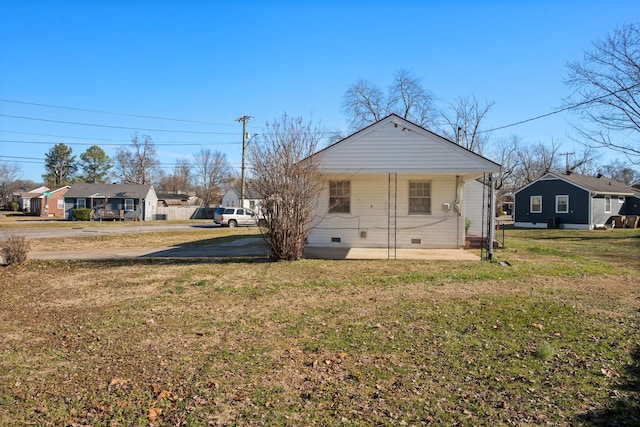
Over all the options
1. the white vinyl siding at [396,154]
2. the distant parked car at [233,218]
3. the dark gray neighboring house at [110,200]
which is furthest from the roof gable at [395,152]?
the dark gray neighboring house at [110,200]

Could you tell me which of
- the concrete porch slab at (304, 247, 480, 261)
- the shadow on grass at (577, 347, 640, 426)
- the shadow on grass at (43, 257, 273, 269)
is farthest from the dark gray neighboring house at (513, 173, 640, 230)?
the shadow on grass at (577, 347, 640, 426)

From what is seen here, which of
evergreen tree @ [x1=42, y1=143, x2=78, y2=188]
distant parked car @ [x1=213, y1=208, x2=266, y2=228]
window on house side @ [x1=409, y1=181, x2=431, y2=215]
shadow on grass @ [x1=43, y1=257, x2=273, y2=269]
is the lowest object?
shadow on grass @ [x1=43, y1=257, x2=273, y2=269]

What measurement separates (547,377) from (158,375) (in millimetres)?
3777

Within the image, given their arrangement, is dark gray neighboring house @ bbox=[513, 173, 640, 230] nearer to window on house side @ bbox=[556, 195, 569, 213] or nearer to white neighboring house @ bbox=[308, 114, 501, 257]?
window on house side @ bbox=[556, 195, 569, 213]

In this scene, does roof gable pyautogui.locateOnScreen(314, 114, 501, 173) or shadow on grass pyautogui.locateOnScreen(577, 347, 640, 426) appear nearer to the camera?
shadow on grass pyautogui.locateOnScreen(577, 347, 640, 426)

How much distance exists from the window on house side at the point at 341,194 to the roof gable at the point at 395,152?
1.54 m

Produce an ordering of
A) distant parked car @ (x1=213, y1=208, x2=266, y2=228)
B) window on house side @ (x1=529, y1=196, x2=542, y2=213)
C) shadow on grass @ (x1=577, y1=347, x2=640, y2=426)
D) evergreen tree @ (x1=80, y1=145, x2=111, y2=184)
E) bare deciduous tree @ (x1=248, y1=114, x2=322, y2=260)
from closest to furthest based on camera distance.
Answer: shadow on grass @ (x1=577, y1=347, x2=640, y2=426), bare deciduous tree @ (x1=248, y1=114, x2=322, y2=260), window on house side @ (x1=529, y1=196, x2=542, y2=213), distant parked car @ (x1=213, y1=208, x2=266, y2=228), evergreen tree @ (x1=80, y1=145, x2=111, y2=184)

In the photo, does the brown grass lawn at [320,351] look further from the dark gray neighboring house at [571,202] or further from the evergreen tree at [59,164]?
the evergreen tree at [59,164]

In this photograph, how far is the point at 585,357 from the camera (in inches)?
182

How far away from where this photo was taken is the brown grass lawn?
3.46 m

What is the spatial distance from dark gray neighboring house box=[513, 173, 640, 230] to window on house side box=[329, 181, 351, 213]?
22.4 metres

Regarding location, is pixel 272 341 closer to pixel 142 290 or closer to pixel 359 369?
pixel 359 369

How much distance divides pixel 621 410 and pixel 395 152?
10177mm

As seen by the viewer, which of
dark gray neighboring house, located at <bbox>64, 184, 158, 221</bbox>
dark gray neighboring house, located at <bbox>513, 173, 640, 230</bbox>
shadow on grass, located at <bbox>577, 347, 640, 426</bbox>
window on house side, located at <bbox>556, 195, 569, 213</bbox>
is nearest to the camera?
shadow on grass, located at <bbox>577, 347, 640, 426</bbox>
